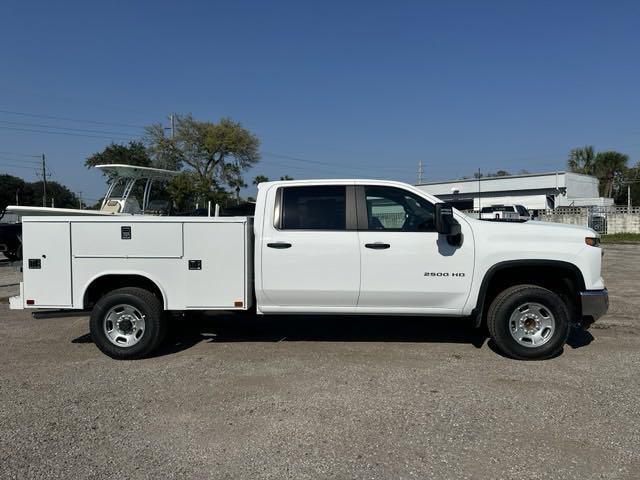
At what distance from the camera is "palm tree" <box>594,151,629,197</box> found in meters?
65.6

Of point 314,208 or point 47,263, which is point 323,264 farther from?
point 47,263

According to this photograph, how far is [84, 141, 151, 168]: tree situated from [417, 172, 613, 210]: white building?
31511mm

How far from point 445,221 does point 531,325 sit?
1515 millimetres

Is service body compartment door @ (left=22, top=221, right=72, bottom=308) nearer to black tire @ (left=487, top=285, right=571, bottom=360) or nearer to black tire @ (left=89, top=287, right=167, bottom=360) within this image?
black tire @ (left=89, top=287, right=167, bottom=360)

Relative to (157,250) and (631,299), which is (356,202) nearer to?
(157,250)

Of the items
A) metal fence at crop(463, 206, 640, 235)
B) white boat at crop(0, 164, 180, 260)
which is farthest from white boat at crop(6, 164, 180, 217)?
metal fence at crop(463, 206, 640, 235)

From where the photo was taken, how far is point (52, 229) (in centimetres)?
549

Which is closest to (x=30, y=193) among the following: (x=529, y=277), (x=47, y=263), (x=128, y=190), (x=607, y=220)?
(x=128, y=190)

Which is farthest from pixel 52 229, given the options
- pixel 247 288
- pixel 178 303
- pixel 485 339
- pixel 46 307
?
pixel 485 339

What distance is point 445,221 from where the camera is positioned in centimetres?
527

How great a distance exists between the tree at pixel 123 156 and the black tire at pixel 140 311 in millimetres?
47501

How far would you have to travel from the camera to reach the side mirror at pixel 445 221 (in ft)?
17.1

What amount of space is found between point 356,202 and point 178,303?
2.28 m

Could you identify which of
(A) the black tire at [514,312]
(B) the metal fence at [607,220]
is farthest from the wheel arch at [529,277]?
(B) the metal fence at [607,220]
